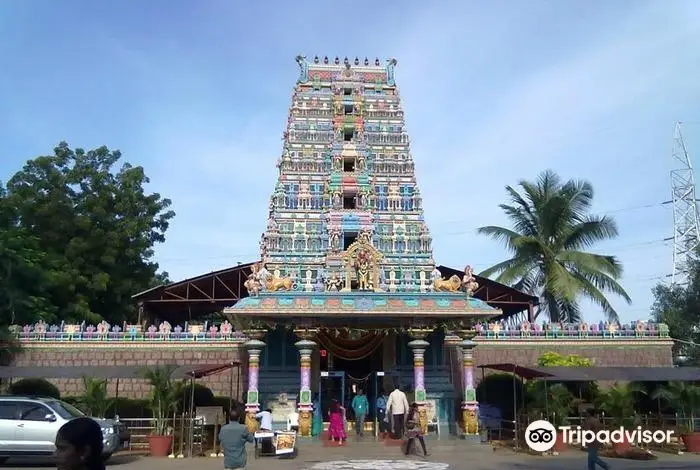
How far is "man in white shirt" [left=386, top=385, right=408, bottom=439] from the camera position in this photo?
18.1 meters

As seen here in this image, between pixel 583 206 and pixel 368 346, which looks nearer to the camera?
pixel 368 346

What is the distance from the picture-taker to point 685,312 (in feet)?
Answer: 84.3

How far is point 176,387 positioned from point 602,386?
626 inches

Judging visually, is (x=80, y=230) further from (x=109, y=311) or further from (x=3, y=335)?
(x=3, y=335)

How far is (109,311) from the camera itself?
110ft

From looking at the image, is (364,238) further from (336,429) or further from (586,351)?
(586,351)

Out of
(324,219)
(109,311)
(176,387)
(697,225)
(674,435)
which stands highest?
(697,225)

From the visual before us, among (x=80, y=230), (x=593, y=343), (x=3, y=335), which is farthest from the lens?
(x=80, y=230)

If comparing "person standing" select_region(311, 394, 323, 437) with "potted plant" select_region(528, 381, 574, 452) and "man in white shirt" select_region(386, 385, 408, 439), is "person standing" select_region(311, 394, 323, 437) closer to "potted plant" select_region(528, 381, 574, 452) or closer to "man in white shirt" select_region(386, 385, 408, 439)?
"man in white shirt" select_region(386, 385, 408, 439)

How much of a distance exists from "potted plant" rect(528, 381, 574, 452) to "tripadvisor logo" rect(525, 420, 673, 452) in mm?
377

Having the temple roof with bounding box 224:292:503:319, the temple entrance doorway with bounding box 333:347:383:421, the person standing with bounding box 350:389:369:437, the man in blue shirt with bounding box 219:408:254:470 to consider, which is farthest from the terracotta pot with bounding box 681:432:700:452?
the man in blue shirt with bounding box 219:408:254:470

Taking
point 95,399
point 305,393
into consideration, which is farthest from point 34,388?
point 305,393

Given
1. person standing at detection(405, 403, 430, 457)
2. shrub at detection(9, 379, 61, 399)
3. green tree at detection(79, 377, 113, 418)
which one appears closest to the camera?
person standing at detection(405, 403, 430, 457)

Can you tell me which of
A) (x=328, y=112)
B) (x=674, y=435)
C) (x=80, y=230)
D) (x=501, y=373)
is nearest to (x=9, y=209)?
(x=80, y=230)
